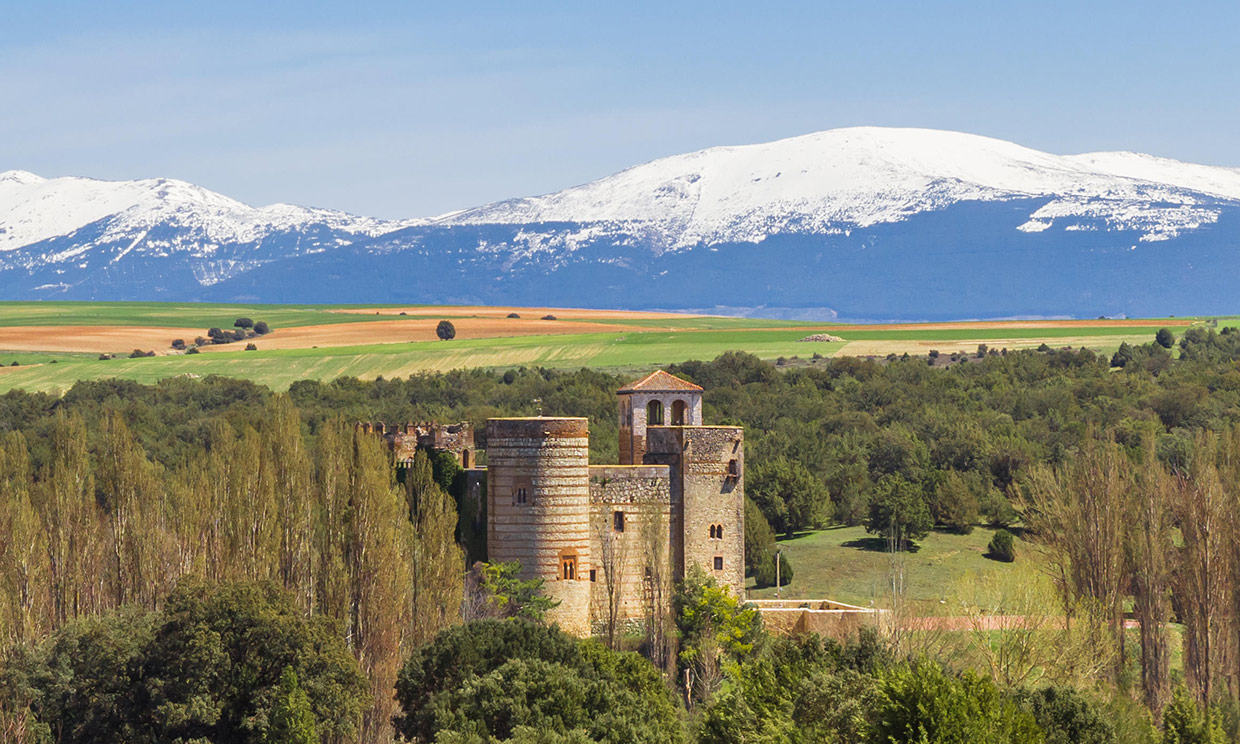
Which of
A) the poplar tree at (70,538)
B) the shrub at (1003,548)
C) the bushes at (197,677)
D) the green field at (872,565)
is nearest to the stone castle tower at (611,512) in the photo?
the green field at (872,565)

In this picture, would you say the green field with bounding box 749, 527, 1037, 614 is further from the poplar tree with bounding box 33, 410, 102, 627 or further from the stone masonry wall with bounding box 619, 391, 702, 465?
the poplar tree with bounding box 33, 410, 102, 627

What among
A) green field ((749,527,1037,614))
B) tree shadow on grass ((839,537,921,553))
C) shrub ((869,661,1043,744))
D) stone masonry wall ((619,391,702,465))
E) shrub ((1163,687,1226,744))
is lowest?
green field ((749,527,1037,614))

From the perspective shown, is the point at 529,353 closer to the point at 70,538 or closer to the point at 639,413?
the point at 639,413

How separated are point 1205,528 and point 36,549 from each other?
3366 cm

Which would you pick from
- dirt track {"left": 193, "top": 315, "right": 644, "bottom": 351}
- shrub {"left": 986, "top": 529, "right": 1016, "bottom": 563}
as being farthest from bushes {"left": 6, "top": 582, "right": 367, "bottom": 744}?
dirt track {"left": 193, "top": 315, "right": 644, "bottom": 351}

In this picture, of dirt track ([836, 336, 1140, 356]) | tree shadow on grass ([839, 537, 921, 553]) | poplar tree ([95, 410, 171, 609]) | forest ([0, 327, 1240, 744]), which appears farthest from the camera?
dirt track ([836, 336, 1140, 356])

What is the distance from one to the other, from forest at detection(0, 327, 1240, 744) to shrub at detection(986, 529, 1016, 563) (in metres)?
2.68

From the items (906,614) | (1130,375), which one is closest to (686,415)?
(906,614)

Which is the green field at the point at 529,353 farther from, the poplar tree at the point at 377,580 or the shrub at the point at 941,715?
the shrub at the point at 941,715

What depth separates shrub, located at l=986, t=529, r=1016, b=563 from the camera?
7762 cm

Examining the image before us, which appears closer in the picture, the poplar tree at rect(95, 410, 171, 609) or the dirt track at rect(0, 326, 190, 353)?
the poplar tree at rect(95, 410, 171, 609)

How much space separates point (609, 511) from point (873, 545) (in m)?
20.0

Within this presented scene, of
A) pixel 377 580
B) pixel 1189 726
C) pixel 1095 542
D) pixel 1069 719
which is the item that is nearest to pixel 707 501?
pixel 377 580

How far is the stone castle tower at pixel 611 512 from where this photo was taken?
60.9m
